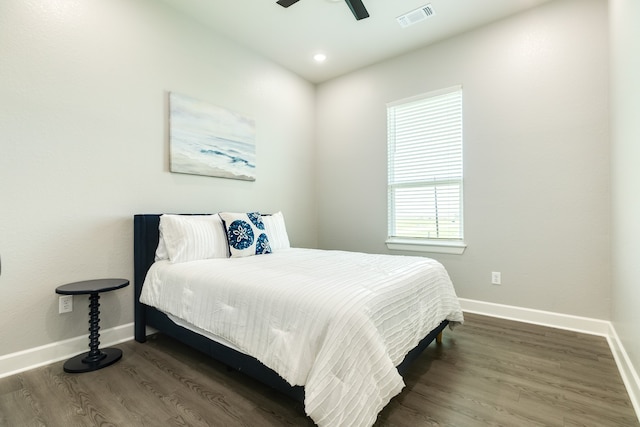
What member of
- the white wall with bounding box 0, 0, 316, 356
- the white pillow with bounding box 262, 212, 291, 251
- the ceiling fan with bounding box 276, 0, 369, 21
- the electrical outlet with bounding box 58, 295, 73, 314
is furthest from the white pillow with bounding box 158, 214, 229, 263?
the ceiling fan with bounding box 276, 0, 369, 21

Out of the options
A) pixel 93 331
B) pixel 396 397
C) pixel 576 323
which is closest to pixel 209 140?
pixel 93 331

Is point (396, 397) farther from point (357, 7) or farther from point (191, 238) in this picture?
point (357, 7)

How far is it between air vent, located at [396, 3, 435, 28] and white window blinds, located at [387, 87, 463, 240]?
0.76 metres

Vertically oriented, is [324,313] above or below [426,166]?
below

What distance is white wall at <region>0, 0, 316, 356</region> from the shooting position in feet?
6.53

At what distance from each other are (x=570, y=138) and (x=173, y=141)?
141 inches

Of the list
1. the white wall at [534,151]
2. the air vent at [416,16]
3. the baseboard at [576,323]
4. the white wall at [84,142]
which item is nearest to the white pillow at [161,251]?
the white wall at [84,142]

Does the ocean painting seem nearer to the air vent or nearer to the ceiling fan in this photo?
the ceiling fan

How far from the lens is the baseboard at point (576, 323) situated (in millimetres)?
1665

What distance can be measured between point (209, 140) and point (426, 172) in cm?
242

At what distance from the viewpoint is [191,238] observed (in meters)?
2.47

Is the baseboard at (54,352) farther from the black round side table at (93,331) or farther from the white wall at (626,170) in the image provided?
the white wall at (626,170)

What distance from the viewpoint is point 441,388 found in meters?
1.75

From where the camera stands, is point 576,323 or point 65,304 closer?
point 65,304
